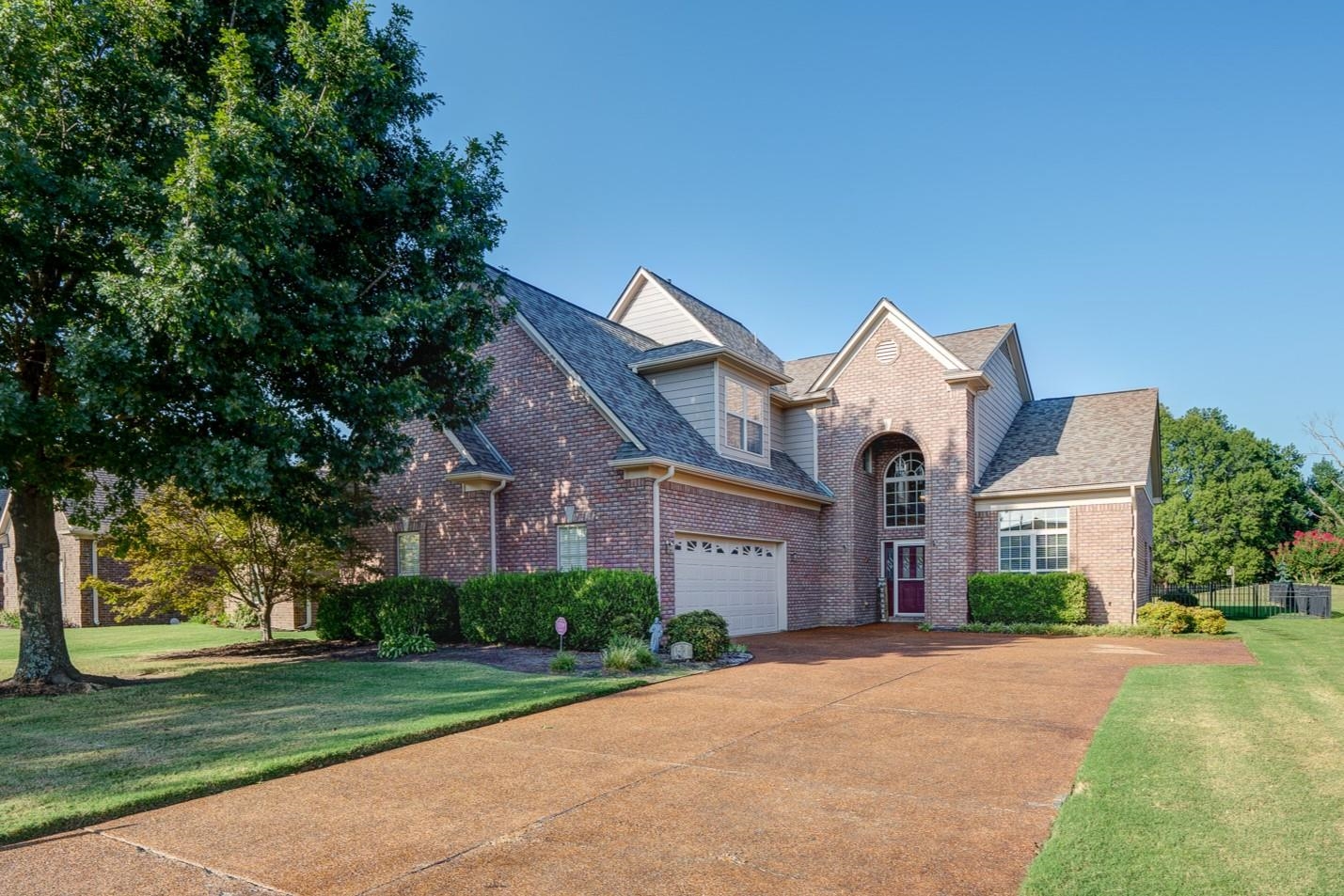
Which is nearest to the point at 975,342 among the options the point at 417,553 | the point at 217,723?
the point at 417,553

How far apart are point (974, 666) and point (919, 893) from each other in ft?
29.8

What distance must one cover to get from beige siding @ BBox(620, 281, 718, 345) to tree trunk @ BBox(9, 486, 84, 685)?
14813 mm

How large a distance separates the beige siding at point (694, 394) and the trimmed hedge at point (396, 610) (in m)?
6.25

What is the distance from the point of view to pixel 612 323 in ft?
69.6

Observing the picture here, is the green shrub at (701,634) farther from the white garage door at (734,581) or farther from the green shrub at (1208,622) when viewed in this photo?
the green shrub at (1208,622)

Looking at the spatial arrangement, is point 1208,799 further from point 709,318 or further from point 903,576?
point 709,318

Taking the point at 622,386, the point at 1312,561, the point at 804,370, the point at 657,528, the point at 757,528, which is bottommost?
the point at 1312,561

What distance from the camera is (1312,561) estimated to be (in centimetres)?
3788

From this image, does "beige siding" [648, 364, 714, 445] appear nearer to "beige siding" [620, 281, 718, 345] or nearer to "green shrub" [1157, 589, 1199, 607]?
"beige siding" [620, 281, 718, 345]

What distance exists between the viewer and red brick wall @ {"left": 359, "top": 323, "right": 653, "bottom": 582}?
15297 millimetres

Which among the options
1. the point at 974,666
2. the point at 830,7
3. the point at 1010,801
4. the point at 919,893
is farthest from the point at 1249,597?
the point at 919,893

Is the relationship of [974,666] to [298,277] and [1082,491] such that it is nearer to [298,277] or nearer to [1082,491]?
[1082,491]

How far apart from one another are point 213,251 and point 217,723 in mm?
5063

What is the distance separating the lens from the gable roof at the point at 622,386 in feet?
50.4
